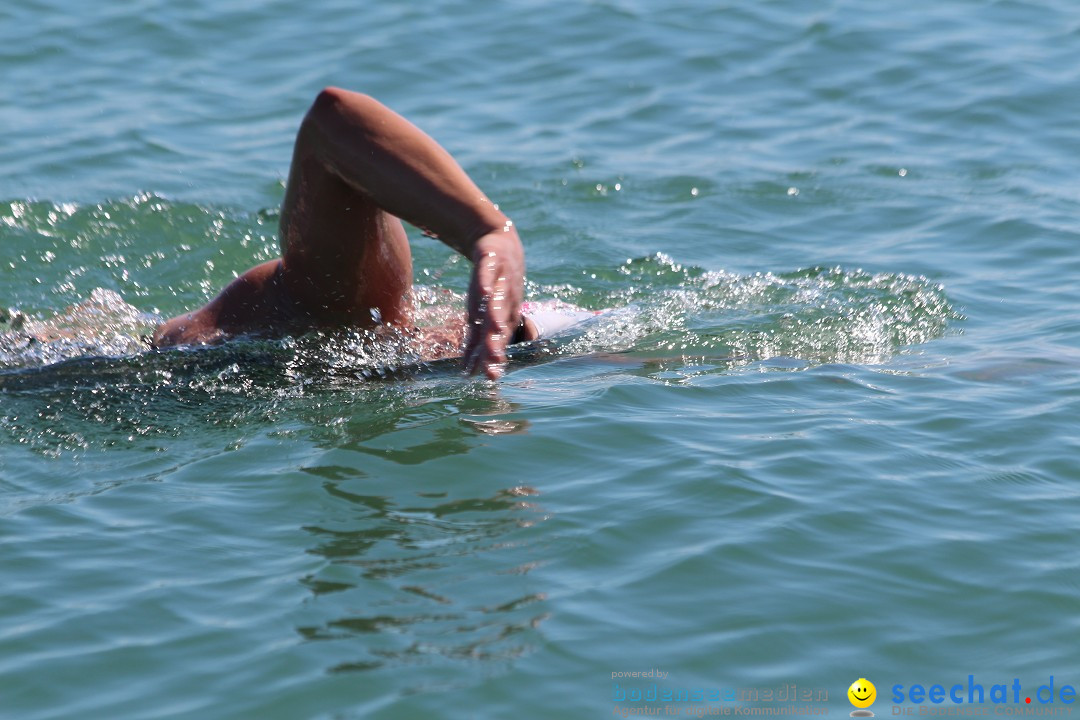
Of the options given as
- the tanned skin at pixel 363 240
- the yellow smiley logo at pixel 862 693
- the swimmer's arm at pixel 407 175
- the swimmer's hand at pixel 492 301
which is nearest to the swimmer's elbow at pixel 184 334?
the tanned skin at pixel 363 240

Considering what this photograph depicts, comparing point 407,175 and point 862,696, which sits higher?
point 407,175

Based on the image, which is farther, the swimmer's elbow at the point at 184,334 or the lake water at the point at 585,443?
the swimmer's elbow at the point at 184,334

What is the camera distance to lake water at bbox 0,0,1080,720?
10.2 ft

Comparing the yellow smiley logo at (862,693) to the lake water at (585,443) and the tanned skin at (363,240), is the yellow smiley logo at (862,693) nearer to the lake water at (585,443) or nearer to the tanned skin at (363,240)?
the lake water at (585,443)

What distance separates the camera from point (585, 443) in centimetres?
423

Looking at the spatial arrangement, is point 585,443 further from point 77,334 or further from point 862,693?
point 77,334

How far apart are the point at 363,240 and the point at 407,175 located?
1.40 ft

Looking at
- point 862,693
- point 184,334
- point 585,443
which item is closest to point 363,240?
point 184,334

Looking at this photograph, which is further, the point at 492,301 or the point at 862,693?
the point at 492,301

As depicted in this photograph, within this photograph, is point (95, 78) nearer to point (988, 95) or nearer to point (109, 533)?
point (988, 95)

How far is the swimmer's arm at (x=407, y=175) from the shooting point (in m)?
3.83

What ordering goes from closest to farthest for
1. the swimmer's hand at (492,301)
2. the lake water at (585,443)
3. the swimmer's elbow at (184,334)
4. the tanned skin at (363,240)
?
the lake water at (585,443) → the swimmer's hand at (492,301) → the tanned skin at (363,240) → the swimmer's elbow at (184,334)

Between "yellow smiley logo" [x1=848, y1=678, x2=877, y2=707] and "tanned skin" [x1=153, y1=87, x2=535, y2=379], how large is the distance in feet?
3.86

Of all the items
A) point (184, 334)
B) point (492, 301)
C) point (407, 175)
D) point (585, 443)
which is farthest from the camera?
point (184, 334)
